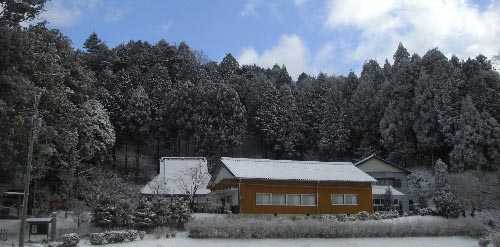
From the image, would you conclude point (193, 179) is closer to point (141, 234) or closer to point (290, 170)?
point (290, 170)

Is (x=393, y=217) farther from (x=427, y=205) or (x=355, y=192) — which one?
(x=427, y=205)

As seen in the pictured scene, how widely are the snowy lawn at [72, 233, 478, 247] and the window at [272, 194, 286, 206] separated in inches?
265

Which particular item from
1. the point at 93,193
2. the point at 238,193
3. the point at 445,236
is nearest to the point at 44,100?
the point at 93,193

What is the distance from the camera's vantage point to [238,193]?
33656mm

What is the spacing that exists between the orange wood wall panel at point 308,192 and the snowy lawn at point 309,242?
652cm

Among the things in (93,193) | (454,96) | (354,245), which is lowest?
(354,245)

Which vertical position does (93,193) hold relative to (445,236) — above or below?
above

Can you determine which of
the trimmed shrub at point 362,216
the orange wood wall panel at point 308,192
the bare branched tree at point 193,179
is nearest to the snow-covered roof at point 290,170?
the orange wood wall panel at point 308,192

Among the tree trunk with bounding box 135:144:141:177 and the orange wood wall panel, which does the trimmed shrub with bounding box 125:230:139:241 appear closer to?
the orange wood wall panel

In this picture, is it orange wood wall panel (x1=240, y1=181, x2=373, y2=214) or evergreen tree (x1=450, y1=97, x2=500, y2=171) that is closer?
orange wood wall panel (x1=240, y1=181, x2=373, y2=214)

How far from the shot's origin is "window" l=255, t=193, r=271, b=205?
33906 millimetres

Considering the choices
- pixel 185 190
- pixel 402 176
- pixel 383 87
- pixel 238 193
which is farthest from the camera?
pixel 383 87

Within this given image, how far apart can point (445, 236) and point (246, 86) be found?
31.1 metres

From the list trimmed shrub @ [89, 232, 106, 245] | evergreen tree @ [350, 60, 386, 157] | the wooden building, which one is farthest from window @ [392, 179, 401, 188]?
trimmed shrub @ [89, 232, 106, 245]
